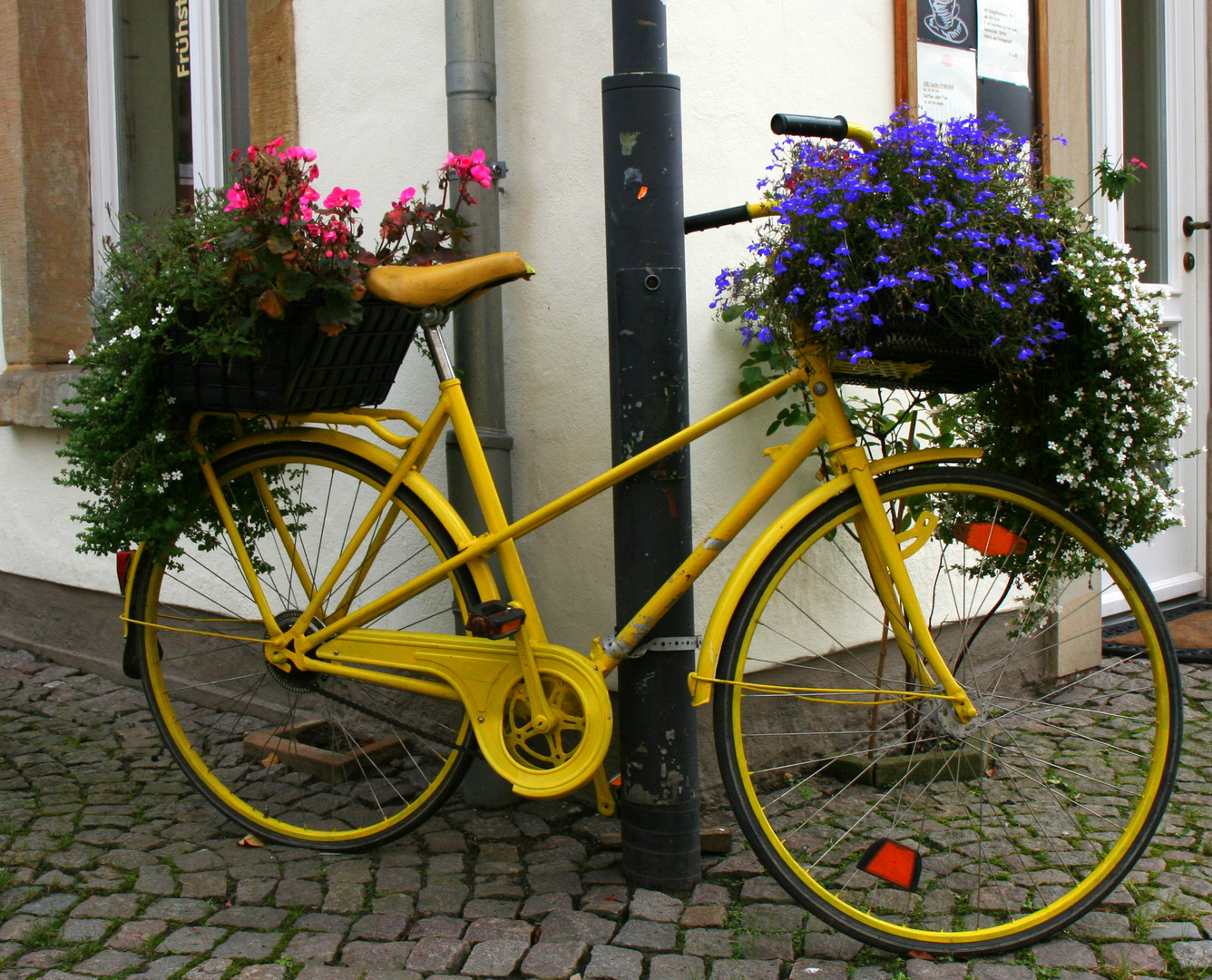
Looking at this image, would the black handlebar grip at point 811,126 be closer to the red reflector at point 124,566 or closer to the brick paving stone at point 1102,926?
the brick paving stone at point 1102,926

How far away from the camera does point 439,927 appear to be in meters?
2.50

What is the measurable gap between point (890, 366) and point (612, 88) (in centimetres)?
91

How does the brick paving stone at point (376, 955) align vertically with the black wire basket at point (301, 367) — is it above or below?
below

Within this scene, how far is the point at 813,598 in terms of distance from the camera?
326 cm

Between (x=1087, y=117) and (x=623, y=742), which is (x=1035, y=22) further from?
(x=623, y=742)

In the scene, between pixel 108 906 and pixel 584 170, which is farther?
pixel 584 170

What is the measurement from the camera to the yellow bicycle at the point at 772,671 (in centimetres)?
232

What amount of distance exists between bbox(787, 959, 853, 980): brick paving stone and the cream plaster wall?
0.97 metres

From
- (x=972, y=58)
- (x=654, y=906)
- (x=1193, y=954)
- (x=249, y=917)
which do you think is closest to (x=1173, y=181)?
(x=972, y=58)

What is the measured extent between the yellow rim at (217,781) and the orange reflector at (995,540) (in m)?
1.15

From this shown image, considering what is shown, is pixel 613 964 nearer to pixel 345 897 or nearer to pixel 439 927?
pixel 439 927

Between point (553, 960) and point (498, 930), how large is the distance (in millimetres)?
180

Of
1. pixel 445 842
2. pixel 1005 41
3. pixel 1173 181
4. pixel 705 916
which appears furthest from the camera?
pixel 1173 181

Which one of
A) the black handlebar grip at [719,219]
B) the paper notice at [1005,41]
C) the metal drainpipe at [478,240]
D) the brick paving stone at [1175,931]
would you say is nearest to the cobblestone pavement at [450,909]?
the brick paving stone at [1175,931]
